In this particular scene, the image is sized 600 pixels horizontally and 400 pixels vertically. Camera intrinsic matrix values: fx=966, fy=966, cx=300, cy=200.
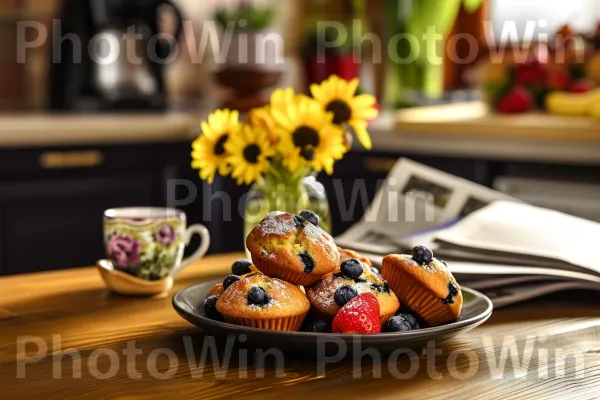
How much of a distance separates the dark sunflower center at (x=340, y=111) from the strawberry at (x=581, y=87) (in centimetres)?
158

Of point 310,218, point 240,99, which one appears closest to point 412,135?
point 240,99

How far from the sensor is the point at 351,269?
2.97 ft

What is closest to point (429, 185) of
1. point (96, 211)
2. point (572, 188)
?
point (572, 188)

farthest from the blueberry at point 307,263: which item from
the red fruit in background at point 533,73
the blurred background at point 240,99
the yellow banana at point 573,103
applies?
the red fruit in background at point 533,73

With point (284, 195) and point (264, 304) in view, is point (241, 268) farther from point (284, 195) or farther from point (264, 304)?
point (284, 195)

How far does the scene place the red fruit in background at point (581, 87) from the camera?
269 centimetres

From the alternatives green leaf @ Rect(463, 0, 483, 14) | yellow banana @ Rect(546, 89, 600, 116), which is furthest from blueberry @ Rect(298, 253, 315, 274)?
green leaf @ Rect(463, 0, 483, 14)

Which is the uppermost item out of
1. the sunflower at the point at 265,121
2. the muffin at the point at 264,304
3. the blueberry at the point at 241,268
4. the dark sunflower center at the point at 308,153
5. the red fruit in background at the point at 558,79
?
the red fruit in background at the point at 558,79

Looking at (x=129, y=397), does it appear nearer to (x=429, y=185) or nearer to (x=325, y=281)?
(x=325, y=281)

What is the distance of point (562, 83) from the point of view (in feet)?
9.05

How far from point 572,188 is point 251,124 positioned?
141 cm

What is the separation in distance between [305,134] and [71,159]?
166 cm

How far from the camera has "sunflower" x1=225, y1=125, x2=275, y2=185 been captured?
122 centimetres

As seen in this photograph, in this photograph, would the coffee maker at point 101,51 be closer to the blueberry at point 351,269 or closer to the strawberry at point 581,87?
the strawberry at point 581,87
